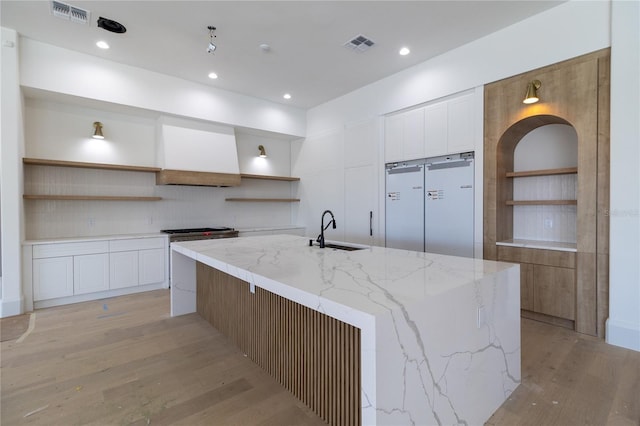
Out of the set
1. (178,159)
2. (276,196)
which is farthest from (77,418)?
(276,196)

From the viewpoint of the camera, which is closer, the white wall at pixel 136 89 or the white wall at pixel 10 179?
the white wall at pixel 10 179

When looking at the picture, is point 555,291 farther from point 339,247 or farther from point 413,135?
point 413,135

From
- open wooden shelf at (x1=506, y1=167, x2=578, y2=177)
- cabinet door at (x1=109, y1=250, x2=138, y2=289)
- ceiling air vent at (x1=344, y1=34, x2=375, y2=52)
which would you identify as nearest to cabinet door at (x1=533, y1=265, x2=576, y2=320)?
open wooden shelf at (x1=506, y1=167, x2=578, y2=177)

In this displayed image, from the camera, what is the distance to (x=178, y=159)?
4641mm

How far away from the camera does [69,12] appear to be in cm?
300

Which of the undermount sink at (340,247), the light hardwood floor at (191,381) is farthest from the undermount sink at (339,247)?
the light hardwood floor at (191,381)

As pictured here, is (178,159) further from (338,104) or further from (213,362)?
(213,362)

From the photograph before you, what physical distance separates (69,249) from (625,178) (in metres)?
5.85

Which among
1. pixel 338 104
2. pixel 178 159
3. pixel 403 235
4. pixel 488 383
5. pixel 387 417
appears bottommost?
pixel 488 383

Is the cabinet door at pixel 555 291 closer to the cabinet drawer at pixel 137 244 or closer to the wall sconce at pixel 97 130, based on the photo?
the cabinet drawer at pixel 137 244

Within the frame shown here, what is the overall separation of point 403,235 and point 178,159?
357 cm

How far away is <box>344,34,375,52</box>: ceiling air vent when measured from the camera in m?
3.53

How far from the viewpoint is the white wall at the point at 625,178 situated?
2.53 m

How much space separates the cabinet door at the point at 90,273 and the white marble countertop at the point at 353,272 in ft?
6.81
